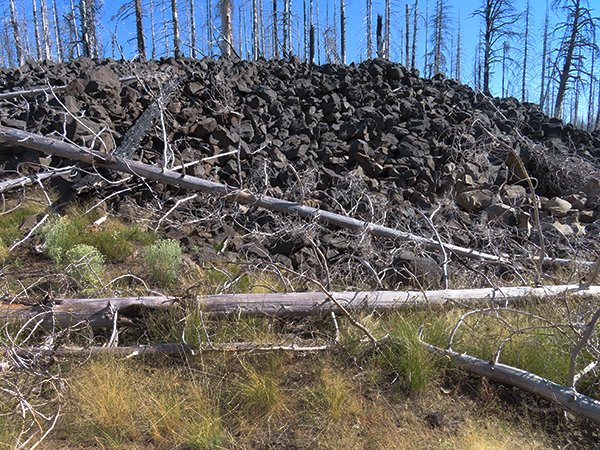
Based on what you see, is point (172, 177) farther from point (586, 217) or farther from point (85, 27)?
point (85, 27)

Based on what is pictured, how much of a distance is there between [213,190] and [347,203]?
246 centimetres

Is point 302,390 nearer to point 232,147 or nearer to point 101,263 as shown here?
point 101,263

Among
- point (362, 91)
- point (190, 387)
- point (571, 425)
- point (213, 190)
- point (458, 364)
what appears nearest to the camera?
point (571, 425)

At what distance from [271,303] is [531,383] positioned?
2.29 metres

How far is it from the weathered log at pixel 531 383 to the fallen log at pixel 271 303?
28.2 inches

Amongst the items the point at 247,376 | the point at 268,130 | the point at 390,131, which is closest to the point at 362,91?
the point at 390,131

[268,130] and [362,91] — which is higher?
[362,91]

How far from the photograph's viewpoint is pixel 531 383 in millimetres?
3025

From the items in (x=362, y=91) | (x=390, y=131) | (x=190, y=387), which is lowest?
(x=190, y=387)

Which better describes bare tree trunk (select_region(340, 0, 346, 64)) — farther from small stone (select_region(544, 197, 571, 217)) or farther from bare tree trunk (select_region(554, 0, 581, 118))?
small stone (select_region(544, 197, 571, 217))

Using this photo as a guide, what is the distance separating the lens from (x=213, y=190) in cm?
598

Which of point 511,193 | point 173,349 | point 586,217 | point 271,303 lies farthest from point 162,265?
point 586,217

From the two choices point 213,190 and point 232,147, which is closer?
point 213,190

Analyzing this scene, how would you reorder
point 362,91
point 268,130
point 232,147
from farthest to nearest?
point 362,91 → point 268,130 → point 232,147
